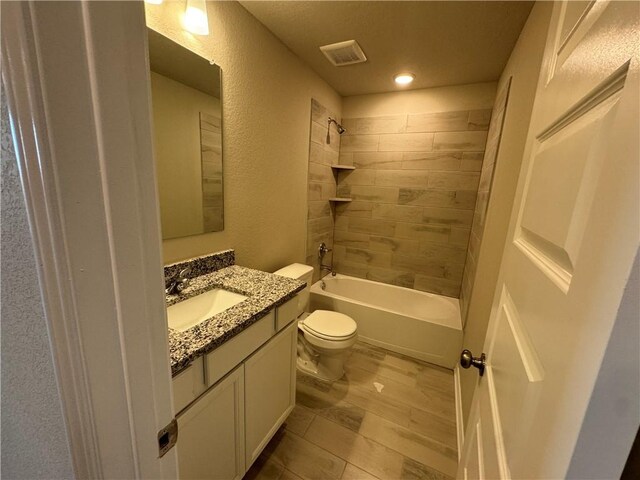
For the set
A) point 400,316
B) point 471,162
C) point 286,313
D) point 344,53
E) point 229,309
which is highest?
point 344,53

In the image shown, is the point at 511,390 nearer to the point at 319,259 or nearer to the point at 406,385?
the point at 406,385

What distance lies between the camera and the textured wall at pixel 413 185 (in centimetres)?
241

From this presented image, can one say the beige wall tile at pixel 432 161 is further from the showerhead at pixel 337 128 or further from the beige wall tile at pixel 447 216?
the showerhead at pixel 337 128

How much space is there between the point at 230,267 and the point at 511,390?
4.82ft

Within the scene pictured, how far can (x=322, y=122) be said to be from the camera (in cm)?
247

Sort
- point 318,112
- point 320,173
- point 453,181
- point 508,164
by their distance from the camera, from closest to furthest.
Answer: point 508,164 → point 318,112 → point 453,181 → point 320,173

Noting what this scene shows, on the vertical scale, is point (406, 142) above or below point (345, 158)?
above

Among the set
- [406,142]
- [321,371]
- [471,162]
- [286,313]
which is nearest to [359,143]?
[406,142]

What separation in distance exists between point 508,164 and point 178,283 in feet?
6.17

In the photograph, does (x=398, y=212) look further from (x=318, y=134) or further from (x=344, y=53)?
(x=344, y=53)

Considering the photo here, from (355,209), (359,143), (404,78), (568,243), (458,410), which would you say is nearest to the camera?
(568,243)

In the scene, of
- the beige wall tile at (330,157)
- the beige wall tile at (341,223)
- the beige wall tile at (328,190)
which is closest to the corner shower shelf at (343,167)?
the beige wall tile at (330,157)

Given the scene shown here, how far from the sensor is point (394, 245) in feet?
9.31

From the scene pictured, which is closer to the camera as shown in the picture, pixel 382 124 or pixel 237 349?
pixel 237 349
